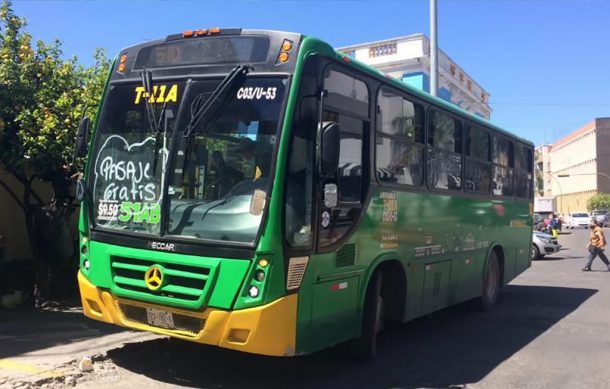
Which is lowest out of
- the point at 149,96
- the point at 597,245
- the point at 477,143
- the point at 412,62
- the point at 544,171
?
the point at 597,245

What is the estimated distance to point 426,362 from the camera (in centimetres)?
697

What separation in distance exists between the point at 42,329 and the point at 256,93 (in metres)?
4.92

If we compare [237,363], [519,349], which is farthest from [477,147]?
[237,363]

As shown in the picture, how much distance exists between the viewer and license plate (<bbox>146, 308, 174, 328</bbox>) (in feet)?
17.7

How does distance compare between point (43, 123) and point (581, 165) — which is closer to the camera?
point (43, 123)

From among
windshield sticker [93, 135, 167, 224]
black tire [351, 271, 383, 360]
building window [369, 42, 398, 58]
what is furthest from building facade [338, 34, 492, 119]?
windshield sticker [93, 135, 167, 224]

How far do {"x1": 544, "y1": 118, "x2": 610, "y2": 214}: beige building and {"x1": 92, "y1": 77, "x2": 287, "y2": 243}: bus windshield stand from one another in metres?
81.1

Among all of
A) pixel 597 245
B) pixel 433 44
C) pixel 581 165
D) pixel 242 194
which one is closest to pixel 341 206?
pixel 242 194

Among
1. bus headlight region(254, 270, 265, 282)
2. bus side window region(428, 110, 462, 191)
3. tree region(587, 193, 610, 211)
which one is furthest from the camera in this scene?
tree region(587, 193, 610, 211)

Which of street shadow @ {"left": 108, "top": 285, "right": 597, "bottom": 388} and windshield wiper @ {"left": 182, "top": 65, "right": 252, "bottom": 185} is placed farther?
street shadow @ {"left": 108, "top": 285, "right": 597, "bottom": 388}

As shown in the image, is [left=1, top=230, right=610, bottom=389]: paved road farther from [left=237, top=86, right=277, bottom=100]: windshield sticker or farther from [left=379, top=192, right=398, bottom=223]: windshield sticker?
[left=237, top=86, right=277, bottom=100]: windshield sticker

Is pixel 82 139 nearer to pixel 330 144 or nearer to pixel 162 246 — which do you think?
pixel 162 246

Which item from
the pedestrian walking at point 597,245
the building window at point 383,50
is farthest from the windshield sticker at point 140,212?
the building window at point 383,50

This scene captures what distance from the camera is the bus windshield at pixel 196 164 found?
5.25m
